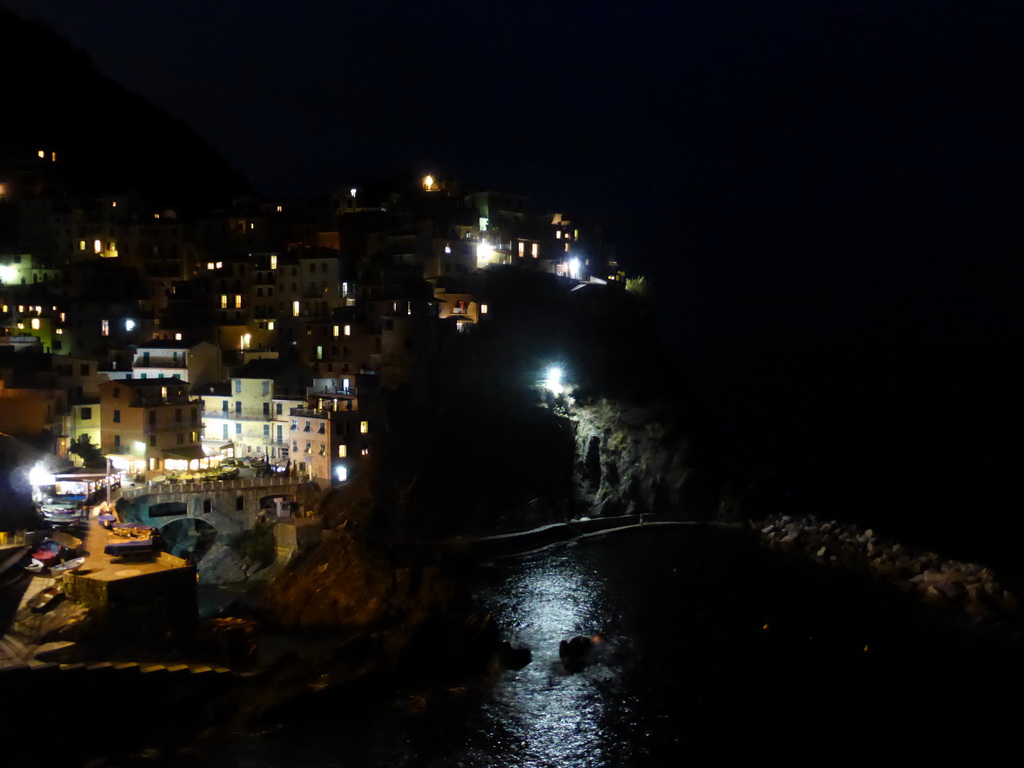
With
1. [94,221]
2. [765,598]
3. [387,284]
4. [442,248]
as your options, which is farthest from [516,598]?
[94,221]

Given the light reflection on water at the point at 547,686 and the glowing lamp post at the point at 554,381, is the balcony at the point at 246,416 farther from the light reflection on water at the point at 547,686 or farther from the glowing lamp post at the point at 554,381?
the glowing lamp post at the point at 554,381

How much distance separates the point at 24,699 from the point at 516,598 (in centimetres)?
1959

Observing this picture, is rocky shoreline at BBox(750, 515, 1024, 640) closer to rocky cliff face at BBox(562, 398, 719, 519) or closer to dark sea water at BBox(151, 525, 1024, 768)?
dark sea water at BBox(151, 525, 1024, 768)

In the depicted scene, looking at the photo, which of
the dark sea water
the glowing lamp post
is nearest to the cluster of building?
the glowing lamp post

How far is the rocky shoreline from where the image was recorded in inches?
1521

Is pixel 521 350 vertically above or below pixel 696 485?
above

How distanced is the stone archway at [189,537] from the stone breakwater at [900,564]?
97.6 ft

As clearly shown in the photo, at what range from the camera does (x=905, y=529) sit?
55.9m

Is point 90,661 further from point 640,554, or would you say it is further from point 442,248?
point 442,248

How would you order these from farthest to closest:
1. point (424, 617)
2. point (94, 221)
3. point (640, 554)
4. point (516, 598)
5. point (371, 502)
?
point (94, 221)
point (640, 554)
point (371, 502)
point (516, 598)
point (424, 617)

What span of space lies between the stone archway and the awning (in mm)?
4874

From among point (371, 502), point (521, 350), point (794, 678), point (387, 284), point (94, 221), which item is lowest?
point (794, 678)

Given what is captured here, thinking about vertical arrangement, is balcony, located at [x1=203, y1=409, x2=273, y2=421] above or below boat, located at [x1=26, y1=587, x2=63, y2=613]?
above

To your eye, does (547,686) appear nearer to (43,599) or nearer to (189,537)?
(43,599)
